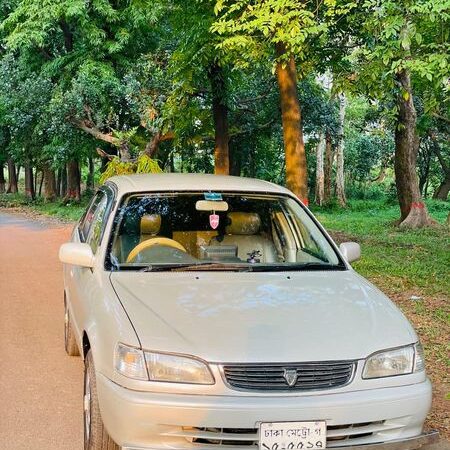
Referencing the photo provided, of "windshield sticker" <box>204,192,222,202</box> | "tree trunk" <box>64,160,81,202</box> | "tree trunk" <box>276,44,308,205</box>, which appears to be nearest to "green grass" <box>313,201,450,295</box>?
"tree trunk" <box>276,44,308,205</box>

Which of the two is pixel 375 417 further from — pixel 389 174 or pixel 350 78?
pixel 389 174

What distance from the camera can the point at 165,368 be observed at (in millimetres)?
3123

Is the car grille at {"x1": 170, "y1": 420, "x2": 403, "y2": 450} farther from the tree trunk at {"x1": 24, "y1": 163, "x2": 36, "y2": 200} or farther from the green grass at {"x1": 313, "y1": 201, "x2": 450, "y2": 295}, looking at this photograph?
the tree trunk at {"x1": 24, "y1": 163, "x2": 36, "y2": 200}

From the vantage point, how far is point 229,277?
410cm

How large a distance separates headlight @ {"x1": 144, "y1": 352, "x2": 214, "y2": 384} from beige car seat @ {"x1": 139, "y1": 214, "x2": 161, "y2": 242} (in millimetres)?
1692

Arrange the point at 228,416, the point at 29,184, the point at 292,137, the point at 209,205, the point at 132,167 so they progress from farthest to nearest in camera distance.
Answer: the point at 29,184 → the point at 132,167 → the point at 292,137 → the point at 209,205 → the point at 228,416

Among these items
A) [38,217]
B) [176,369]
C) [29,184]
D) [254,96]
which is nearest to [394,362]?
[176,369]

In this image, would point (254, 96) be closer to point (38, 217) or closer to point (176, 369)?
point (38, 217)

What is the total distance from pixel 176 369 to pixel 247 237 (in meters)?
2.11

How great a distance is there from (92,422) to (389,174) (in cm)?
5036

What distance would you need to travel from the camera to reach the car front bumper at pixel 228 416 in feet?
9.87

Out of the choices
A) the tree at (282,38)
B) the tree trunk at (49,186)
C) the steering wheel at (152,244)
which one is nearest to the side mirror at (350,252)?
the steering wheel at (152,244)

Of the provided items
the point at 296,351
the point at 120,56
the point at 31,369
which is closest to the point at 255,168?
the point at 120,56

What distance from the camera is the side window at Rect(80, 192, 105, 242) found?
218 inches
